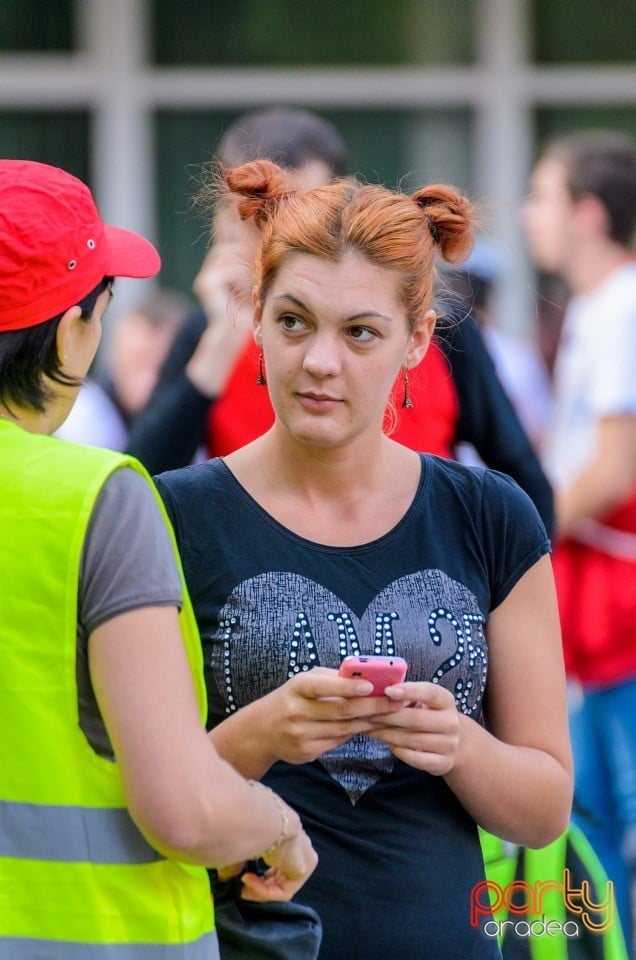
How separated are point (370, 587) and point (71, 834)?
58 cm

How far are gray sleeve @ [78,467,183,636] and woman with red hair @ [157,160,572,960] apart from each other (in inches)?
13.1

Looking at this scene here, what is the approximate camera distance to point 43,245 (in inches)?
63.2

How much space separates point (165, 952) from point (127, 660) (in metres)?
0.33

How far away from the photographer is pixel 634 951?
3.74 meters

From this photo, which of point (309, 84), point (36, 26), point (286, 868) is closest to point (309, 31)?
point (309, 84)

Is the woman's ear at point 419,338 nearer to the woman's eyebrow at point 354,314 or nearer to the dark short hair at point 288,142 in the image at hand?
the woman's eyebrow at point 354,314

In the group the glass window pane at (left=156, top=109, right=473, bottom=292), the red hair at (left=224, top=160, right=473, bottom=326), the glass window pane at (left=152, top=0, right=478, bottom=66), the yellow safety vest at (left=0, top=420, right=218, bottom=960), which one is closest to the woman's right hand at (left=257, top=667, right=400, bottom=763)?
the yellow safety vest at (left=0, top=420, right=218, bottom=960)

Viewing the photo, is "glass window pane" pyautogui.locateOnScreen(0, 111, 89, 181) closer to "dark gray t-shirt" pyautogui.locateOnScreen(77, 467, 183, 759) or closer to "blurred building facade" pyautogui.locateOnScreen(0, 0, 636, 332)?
"blurred building facade" pyautogui.locateOnScreen(0, 0, 636, 332)

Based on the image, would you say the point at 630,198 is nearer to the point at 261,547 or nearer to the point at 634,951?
the point at 634,951

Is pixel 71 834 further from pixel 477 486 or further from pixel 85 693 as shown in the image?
pixel 477 486

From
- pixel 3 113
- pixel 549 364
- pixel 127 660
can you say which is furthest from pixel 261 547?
pixel 3 113

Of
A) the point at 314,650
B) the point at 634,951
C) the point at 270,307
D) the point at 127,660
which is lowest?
the point at 634,951

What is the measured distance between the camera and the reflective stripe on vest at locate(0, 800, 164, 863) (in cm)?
154

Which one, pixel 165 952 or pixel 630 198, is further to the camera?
pixel 630 198
